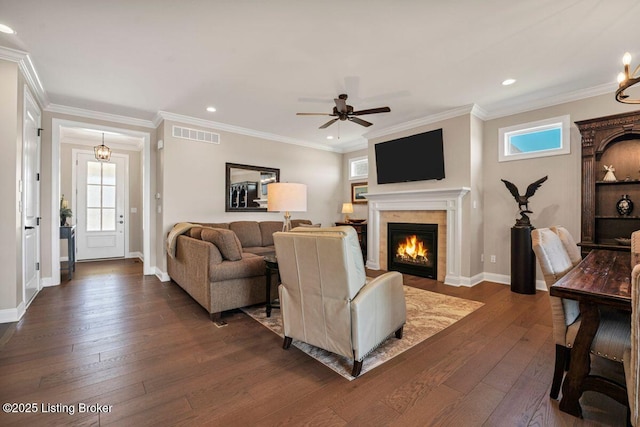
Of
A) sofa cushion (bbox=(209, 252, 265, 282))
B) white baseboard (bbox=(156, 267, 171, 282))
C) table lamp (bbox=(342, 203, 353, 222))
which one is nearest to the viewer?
sofa cushion (bbox=(209, 252, 265, 282))

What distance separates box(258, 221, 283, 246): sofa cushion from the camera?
17.2ft

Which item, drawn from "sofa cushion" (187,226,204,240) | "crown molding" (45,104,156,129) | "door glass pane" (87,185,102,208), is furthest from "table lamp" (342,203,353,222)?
"door glass pane" (87,185,102,208)

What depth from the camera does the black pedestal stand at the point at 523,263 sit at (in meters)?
3.80

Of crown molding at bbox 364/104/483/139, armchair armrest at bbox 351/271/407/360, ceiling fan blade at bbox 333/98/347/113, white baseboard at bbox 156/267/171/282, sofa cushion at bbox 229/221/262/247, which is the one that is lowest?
white baseboard at bbox 156/267/171/282

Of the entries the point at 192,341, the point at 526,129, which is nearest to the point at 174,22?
the point at 192,341

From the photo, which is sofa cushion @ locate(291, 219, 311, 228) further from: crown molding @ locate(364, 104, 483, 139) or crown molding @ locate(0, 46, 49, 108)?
crown molding @ locate(0, 46, 49, 108)

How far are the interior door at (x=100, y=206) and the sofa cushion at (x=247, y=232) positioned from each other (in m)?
3.55

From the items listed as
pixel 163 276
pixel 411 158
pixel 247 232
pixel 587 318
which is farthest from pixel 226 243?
pixel 411 158

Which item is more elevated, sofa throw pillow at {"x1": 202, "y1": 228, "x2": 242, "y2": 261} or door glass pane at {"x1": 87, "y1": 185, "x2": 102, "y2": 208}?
door glass pane at {"x1": 87, "y1": 185, "x2": 102, "y2": 208}

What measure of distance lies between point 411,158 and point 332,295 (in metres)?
3.62

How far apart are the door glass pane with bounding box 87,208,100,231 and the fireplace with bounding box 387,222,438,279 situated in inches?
253

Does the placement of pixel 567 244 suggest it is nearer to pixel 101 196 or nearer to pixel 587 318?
pixel 587 318

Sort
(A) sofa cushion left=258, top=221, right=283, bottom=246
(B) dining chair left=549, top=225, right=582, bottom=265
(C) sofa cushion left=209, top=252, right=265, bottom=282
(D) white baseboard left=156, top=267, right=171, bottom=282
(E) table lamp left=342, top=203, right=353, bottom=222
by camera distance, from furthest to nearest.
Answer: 1. (E) table lamp left=342, top=203, right=353, bottom=222
2. (A) sofa cushion left=258, top=221, right=283, bottom=246
3. (D) white baseboard left=156, top=267, right=171, bottom=282
4. (C) sofa cushion left=209, top=252, right=265, bottom=282
5. (B) dining chair left=549, top=225, right=582, bottom=265

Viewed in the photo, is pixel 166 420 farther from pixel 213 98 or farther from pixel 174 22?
pixel 213 98
